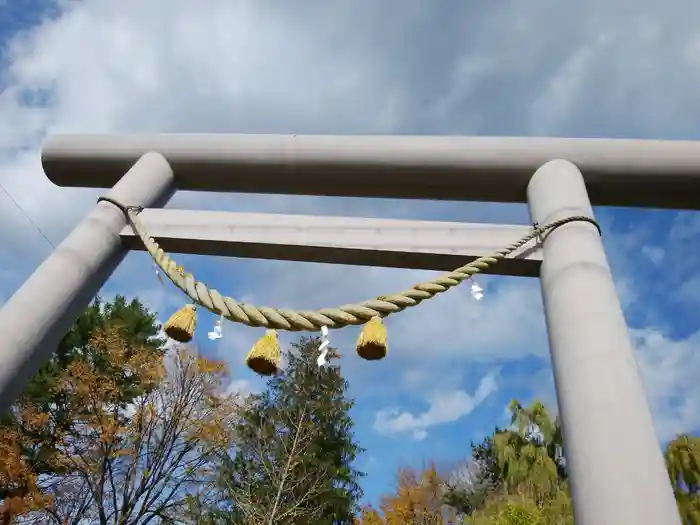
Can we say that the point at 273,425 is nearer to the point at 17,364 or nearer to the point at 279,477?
the point at 279,477

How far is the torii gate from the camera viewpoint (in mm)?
1313

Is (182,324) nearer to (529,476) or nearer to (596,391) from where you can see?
(596,391)

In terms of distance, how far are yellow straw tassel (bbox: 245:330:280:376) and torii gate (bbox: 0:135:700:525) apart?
457 mm

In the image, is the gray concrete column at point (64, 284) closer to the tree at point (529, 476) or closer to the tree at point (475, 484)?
the tree at point (529, 476)

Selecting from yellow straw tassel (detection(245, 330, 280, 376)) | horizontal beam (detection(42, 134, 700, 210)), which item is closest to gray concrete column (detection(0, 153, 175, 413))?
horizontal beam (detection(42, 134, 700, 210))

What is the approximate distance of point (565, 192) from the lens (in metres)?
1.85

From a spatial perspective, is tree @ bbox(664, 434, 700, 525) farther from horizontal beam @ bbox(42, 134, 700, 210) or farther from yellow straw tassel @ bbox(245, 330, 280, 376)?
yellow straw tassel @ bbox(245, 330, 280, 376)

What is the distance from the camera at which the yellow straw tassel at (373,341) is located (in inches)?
59.9

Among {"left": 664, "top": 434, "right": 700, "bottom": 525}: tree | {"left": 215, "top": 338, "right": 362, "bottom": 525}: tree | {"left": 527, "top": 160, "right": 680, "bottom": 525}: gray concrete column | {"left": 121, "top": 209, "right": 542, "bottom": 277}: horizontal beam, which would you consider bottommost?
{"left": 527, "top": 160, "right": 680, "bottom": 525}: gray concrete column

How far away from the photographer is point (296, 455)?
13.7 metres

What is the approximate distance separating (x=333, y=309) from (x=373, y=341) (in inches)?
5.9

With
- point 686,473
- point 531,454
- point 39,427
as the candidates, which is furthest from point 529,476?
point 39,427

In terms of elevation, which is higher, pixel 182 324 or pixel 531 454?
pixel 531 454

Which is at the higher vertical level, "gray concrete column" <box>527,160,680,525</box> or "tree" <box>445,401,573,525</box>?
"tree" <box>445,401,573,525</box>
